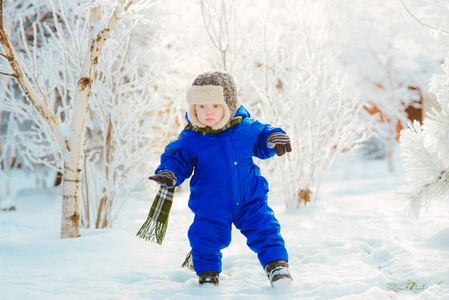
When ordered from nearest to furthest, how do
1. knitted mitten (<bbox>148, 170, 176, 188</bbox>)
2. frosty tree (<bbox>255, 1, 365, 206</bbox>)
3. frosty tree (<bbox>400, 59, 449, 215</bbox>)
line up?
knitted mitten (<bbox>148, 170, 176, 188</bbox>) → frosty tree (<bbox>400, 59, 449, 215</bbox>) → frosty tree (<bbox>255, 1, 365, 206</bbox>)

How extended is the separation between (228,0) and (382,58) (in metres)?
9.16

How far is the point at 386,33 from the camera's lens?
450 inches

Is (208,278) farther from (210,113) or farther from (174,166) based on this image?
(210,113)

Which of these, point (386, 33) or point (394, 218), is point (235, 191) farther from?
point (386, 33)

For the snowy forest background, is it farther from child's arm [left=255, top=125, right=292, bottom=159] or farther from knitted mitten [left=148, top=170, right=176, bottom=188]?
knitted mitten [left=148, top=170, right=176, bottom=188]

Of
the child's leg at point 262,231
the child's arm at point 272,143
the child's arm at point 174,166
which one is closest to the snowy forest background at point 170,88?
the child's arm at point 174,166

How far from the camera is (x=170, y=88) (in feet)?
24.8

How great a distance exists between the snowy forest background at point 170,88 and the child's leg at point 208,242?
91 cm

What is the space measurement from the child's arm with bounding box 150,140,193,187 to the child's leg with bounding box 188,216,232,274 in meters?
0.27

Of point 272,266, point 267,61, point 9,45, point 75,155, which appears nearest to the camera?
→ point 272,266

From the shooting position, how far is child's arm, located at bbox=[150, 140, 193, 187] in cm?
202

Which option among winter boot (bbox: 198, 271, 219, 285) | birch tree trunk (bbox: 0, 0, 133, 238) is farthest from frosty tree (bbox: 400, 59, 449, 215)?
birch tree trunk (bbox: 0, 0, 133, 238)

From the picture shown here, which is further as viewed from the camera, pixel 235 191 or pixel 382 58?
pixel 382 58

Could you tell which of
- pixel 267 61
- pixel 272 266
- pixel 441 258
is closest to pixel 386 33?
pixel 267 61
